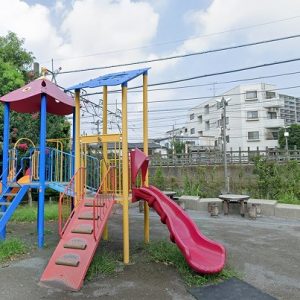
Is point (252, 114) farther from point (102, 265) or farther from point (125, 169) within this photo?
point (102, 265)

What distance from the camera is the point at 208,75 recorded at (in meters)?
12.6

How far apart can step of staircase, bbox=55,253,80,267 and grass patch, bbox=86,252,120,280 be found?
301 mm

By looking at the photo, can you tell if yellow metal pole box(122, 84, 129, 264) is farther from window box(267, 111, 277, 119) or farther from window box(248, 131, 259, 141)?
window box(267, 111, 277, 119)

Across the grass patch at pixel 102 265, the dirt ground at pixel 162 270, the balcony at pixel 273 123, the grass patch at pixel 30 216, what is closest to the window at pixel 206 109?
the balcony at pixel 273 123

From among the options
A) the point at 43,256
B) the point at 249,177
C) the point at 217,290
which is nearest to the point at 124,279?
the point at 217,290

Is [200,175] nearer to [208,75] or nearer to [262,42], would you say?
[208,75]

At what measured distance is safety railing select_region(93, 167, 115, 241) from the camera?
5500 mm

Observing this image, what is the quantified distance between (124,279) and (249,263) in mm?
2138

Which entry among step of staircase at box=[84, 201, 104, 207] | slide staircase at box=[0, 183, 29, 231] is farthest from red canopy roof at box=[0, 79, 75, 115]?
step of staircase at box=[84, 201, 104, 207]

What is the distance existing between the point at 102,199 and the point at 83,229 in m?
0.80

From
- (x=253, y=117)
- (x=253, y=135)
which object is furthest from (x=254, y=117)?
(x=253, y=135)

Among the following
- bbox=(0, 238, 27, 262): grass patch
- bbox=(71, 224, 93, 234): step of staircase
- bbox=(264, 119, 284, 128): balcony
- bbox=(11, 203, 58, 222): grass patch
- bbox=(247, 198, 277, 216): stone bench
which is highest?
bbox=(264, 119, 284, 128): balcony

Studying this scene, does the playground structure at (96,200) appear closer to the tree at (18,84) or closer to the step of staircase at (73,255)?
the step of staircase at (73,255)

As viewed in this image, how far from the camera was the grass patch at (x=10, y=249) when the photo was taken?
20.0 feet
